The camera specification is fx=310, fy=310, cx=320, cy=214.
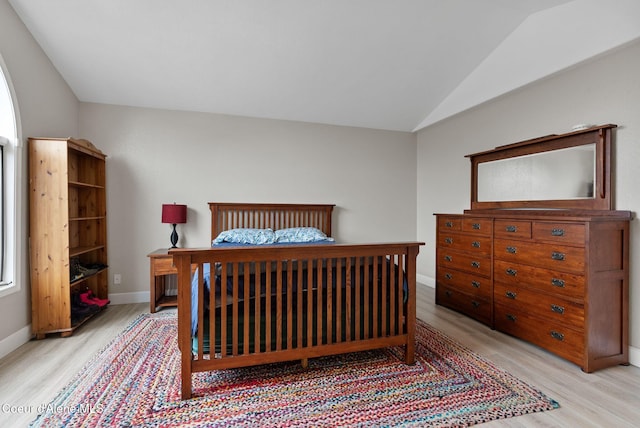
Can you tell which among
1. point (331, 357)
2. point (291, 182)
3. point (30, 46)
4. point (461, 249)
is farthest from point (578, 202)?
point (30, 46)

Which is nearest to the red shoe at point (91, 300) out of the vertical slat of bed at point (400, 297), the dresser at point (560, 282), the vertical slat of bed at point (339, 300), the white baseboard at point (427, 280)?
the vertical slat of bed at point (339, 300)

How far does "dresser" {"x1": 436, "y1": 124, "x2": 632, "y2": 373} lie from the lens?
2.20m

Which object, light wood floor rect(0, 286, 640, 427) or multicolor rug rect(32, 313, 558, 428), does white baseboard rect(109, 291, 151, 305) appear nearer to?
light wood floor rect(0, 286, 640, 427)

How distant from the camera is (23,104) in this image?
2.62 metres

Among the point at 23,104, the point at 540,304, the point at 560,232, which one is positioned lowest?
the point at 540,304

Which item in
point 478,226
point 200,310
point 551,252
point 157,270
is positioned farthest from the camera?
point 157,270

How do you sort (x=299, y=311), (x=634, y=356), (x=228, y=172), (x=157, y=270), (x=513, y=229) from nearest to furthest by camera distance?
(x=299, y=311) < (x=634, y=356) < (x=513, y=229) < (x=157, y=270) < (x=228, y=172)

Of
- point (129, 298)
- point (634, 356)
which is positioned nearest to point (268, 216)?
point (129, 298)

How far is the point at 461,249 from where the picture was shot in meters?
3.31

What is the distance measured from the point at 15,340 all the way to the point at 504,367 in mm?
3762

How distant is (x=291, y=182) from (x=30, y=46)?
287cm

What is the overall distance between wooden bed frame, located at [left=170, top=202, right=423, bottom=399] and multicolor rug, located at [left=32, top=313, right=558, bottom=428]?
0.16 m

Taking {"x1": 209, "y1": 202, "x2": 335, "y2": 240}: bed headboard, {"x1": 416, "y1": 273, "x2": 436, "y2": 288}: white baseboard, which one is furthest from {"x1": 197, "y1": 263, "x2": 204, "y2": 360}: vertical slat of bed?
{"x1": 416, "y1": 273, "x2": 436, "y2": 288}: white baseboard

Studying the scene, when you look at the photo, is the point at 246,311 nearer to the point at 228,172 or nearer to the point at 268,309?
the point at 268,309
